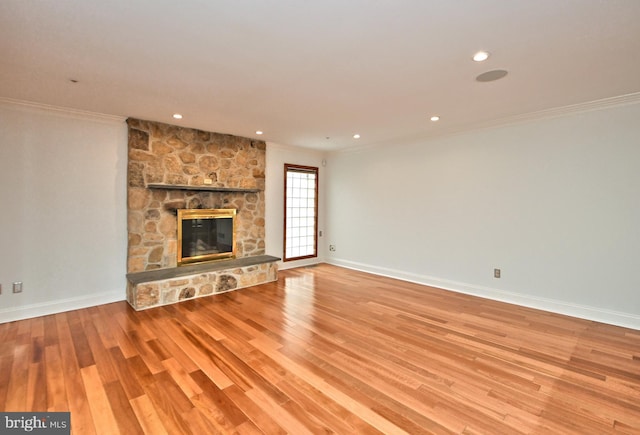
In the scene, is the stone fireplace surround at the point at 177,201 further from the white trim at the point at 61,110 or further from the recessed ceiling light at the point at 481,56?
the recessed ceiling light at the point at 481,56

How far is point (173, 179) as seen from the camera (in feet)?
14.8

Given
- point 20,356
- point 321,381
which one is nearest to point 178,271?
point 20,356

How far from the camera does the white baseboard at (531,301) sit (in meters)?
3.43

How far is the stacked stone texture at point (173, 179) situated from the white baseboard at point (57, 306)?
414mm

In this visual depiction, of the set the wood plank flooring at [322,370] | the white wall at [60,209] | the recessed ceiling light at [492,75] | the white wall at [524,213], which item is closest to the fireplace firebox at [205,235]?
the white wall at [60,209]

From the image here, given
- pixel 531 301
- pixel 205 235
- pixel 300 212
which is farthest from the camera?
pixel 300 212

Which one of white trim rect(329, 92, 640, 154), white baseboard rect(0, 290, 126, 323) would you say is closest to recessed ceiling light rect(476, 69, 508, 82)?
white trim rect(329, 92, 640, 154)

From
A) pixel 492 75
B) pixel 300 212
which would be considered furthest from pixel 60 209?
pixel 492 75

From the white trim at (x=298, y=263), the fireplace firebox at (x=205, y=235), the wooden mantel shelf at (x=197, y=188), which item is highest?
the wooden mantel shelf at (x=197, y=188)

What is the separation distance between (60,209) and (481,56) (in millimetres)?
4895

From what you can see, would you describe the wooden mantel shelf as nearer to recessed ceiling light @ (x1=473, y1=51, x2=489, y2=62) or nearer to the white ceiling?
the white ceiling

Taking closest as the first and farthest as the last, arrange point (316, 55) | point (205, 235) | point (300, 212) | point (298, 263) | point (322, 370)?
→ point (316, 55)
point (322, 370)
point (205, 235)
point (298, 263)
point (300, 212)

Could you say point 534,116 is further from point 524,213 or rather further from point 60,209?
point 60,209

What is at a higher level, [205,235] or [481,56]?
[481,56]
